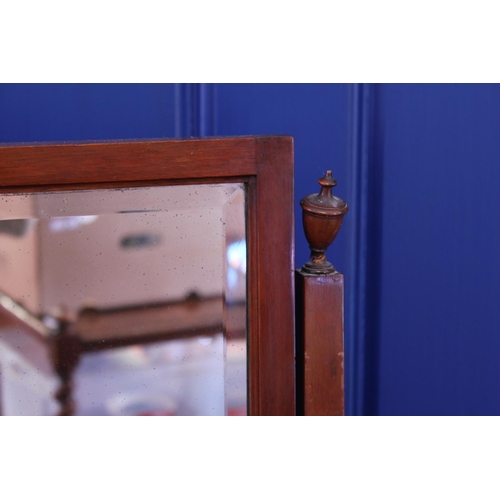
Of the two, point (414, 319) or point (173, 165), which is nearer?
point (173, 165)

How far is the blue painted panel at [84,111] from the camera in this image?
122 cm

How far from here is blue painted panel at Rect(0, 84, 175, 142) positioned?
4.02 ft

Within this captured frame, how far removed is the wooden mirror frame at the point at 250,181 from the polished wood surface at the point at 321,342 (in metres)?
0.02

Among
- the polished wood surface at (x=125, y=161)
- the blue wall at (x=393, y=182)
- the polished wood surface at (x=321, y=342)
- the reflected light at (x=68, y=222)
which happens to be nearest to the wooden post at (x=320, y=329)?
the polished wood surface at (x=321, y=342)

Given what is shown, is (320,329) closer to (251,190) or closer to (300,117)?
(251,190)

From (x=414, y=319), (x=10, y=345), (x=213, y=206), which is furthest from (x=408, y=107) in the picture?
(x=10, y=345)

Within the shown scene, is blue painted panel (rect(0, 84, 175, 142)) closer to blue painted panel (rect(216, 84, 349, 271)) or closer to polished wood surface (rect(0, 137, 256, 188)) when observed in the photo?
blue painted panel (rect(216, 84, 349, 271))

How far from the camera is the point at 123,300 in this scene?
2.64 ft

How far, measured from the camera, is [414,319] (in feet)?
4.33

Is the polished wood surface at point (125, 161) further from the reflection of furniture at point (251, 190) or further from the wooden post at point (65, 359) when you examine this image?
the wooden post at point (65, 359)

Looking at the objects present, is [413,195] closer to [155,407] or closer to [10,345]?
[155,407]

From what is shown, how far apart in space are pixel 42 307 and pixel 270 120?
0.66 m

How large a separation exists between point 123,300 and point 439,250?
0.75 m

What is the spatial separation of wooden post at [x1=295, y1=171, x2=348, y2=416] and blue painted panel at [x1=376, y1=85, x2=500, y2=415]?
0.52 meters
